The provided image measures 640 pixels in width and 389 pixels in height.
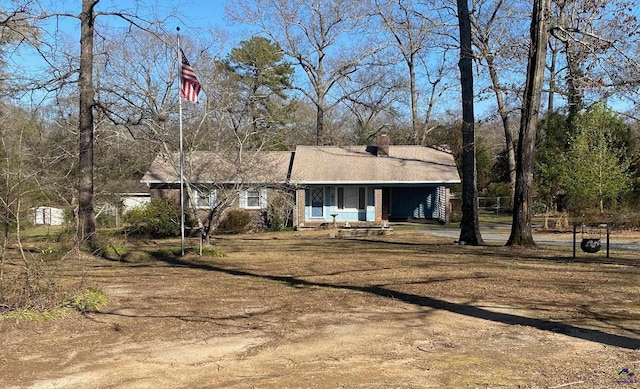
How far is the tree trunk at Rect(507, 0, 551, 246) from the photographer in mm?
15094

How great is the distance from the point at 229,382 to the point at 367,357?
141cm

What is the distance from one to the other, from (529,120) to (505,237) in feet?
22.9

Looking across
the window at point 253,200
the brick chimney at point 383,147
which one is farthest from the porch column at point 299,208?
the brick chimney at point 383,147

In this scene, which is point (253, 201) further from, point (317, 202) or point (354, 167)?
point (354, 167)

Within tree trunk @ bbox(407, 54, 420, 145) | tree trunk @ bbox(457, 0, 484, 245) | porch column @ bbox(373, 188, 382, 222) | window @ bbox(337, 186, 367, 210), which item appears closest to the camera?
tree trunk @ bbox(457, 0, 484, 245)

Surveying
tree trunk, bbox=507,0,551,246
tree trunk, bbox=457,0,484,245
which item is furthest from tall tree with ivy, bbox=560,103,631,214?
tree trunk, bbox=507,0,551,246

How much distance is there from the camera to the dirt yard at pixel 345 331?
484 centimetres

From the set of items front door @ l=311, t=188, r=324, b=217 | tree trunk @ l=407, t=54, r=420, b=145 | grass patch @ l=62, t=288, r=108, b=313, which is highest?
tree trunk @ l=407, t=54, r=420, b=145

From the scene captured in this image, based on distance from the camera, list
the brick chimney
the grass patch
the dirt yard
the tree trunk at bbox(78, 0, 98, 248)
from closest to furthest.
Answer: the dirt yard, the grass patch, the tree trunk at bbox(78, 0, 98, 248), the brick chimney

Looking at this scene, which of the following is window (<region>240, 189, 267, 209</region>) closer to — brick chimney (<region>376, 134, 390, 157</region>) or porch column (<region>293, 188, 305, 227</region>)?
porch column (<region>293, 188, 305, 227</region>)

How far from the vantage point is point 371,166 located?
94.6 ft

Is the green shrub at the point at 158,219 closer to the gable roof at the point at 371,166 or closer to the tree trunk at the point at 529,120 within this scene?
the gable roof at the point at 371,166

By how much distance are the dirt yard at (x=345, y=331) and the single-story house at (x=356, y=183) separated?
567 inches

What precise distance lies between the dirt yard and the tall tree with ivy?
1413cm
